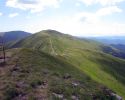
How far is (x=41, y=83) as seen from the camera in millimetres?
54281

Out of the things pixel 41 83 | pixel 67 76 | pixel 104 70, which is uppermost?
pixel 41 83

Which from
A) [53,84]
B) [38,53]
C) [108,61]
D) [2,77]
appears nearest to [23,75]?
[2,77]

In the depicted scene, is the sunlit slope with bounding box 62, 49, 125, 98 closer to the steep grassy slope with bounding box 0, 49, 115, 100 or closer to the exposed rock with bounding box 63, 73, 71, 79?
the exposed rock with bounding box 63, 73, 71, 79

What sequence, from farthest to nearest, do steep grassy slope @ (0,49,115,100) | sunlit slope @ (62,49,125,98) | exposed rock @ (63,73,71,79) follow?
sunlit slope @ (62,49,125,98) → exposed rock @ (63,73,71,79) → steep grassy slope @ (0,49,115,100)

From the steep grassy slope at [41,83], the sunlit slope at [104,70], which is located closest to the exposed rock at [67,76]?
the steep grassy slope at [41,83]

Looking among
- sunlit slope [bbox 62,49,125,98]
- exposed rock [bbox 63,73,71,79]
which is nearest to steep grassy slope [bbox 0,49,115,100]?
exposed rock [bbox 63,73,71,79]

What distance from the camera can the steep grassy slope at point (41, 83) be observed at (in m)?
49.3

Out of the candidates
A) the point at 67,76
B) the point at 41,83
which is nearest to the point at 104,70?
the point at 67,76

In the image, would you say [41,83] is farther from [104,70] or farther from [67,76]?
[104,70]

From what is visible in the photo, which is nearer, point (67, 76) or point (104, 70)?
point (67, 76)

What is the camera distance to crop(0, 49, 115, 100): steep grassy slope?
49297 millimetres

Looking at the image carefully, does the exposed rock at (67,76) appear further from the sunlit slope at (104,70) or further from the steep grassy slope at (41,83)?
the sunlit slope at (104,70)

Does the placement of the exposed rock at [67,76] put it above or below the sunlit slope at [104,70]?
above

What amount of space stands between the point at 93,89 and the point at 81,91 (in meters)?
4.23
